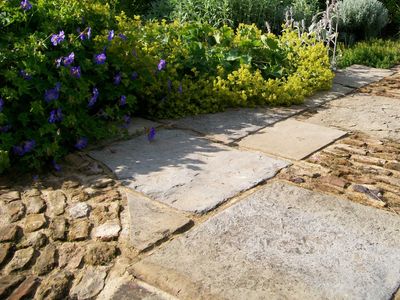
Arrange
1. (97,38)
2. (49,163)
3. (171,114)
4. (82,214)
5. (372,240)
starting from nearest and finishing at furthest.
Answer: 1. (372,240)
2. (82,214)
3. (49,163)
4. (97,38)
5. (171,114)

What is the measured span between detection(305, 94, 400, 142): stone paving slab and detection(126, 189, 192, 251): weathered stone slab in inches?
77.7

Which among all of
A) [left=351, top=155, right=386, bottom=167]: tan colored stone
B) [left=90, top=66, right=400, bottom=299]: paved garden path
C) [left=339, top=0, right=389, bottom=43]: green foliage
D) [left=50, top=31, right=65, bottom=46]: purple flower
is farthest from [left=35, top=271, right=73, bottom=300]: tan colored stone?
[left=339, top=0, right=389, bottom=43]: green foliage

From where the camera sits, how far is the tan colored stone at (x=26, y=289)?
2.27m

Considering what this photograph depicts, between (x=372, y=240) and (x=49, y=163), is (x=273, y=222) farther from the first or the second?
(x=49, y=163)

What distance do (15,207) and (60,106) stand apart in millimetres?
835

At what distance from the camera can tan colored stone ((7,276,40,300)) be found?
2268mm

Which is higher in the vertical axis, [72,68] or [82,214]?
[72,68]

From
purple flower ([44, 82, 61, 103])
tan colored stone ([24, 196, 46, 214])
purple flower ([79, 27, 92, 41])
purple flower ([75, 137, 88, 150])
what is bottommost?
tan colored stone ([24, 196, 46, 214])

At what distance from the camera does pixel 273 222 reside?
112 inches

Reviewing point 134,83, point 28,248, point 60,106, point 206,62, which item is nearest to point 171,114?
point 134,83

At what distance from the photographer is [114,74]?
421 cm

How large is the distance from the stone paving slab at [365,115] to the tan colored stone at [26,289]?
9.16 ft

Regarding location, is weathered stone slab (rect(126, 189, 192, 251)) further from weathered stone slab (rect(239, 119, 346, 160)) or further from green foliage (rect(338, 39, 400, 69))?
green foliage (rect(338, 39, 400, 69))

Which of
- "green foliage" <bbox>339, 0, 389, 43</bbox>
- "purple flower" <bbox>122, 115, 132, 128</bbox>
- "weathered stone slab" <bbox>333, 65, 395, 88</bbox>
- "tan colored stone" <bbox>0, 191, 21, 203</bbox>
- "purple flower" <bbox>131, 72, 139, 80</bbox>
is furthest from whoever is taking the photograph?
"green foliage" <bbox>339, 0, 389, 43</bbox>
